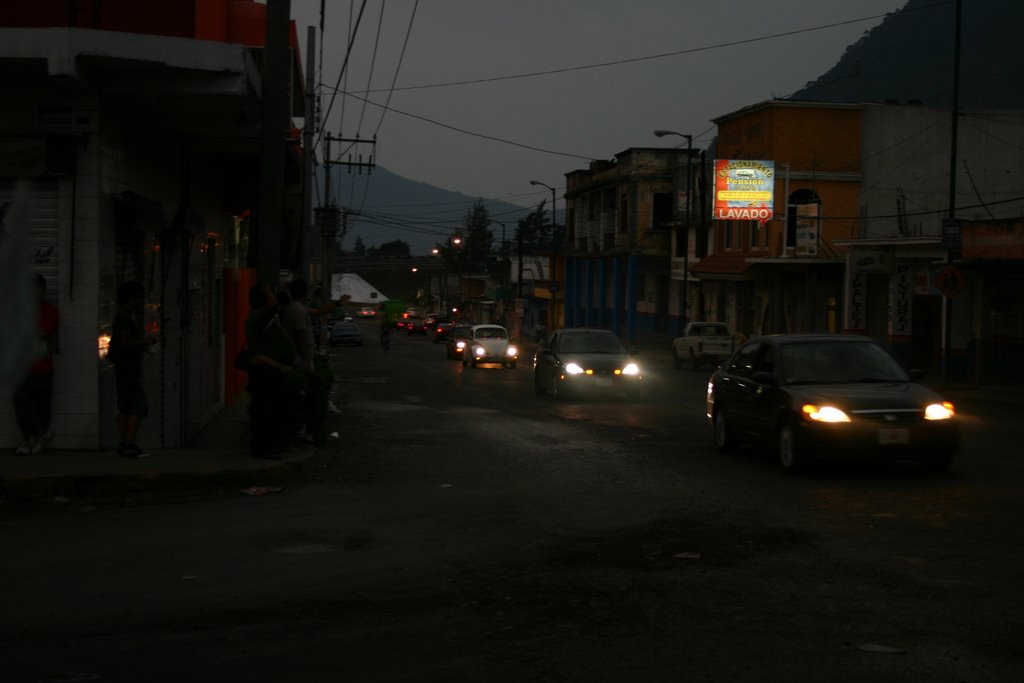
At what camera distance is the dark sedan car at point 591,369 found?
79.6 ft

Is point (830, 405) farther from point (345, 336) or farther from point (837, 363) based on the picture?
point (345, 336)

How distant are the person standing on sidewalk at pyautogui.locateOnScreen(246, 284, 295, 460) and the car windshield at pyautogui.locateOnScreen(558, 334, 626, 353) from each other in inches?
525

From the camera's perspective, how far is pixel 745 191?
154 ft

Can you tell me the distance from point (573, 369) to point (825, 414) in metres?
12.3

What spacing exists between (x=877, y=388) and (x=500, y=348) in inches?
1173

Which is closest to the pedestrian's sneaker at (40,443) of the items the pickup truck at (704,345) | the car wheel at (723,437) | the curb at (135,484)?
the curb at (135,484)

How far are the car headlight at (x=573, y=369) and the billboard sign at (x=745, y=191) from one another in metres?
24.0

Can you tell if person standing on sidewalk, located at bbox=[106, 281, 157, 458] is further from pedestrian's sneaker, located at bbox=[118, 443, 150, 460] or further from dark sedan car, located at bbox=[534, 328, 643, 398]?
dark sedan car, located at bbox=[534, 328, 643, 398]

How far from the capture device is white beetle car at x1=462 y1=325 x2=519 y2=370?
138ft

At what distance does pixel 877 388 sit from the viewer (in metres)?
12.8

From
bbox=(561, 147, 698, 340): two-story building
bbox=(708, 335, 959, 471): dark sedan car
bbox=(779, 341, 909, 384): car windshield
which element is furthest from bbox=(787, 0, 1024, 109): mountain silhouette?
bbox=(779, 341, 909, 384): car windshield

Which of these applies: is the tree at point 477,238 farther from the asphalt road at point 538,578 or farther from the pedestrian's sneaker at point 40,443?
the asphalt road at point 538,578

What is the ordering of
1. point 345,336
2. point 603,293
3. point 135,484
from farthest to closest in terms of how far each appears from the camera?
point 603,293, point 345,336, point 135,484

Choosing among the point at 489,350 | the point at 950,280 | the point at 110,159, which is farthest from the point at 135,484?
the point at 489,350
